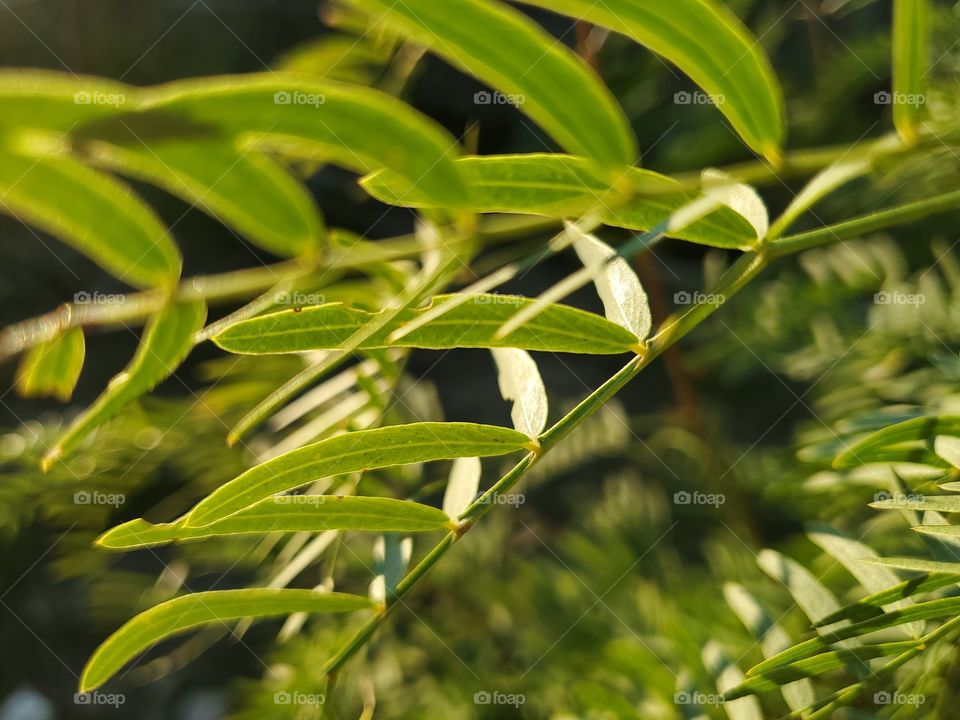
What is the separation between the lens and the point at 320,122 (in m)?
0.24

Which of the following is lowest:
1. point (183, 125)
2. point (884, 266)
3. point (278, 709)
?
point (278, 709)

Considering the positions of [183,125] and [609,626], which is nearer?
[183,125]

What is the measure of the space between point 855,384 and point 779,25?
540mm

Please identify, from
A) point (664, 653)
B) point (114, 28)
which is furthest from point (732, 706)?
point (114, 28)

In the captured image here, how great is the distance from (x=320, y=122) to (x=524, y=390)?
0.15m

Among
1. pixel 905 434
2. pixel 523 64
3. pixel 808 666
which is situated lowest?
pixel 808 666

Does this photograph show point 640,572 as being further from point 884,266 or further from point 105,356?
point 105,356

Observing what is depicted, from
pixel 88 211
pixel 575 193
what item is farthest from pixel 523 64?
pixel 88 211

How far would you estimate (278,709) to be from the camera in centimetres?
74

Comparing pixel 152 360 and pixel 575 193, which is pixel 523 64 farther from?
pixel 152 360

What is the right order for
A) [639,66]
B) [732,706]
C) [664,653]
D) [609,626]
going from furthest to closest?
[639,66]
[609,626]
[664,653]
[732,706]

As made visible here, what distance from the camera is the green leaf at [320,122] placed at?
0.22 meters

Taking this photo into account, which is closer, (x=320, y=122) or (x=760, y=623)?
(x=320, y=122)

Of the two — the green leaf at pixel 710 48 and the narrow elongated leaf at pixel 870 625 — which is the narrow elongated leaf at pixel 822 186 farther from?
the narrow elongated leaf at pixel 870 625
